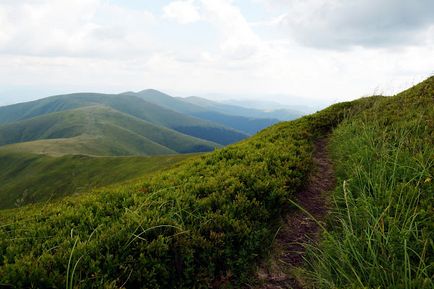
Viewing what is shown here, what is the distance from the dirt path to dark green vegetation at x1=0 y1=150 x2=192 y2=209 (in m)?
72.8

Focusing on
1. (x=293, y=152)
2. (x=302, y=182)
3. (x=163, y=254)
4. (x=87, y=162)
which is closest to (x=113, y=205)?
(x=163, y=254)

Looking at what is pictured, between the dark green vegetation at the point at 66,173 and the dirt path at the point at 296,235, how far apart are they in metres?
72.8

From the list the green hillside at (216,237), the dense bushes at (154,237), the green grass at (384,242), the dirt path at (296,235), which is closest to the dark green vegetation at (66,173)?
the dirt path at (296,235)

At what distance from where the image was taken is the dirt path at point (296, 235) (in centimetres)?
714

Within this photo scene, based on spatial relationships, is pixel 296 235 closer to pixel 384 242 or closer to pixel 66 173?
pixel 384 242

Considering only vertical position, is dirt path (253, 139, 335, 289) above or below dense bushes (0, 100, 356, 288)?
below

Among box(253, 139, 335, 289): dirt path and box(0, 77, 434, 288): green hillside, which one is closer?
box(0, 77, 434, 288): green hillside

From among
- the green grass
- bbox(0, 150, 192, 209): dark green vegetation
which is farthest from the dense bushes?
bbox(0, 150, 192, 209): dark green vegetation

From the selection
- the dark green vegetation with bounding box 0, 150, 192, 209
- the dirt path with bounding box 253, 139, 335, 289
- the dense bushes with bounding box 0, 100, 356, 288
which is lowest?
the dark green vegetation with bounding box 0, 150, 192, 209

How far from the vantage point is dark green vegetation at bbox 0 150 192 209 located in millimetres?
96463

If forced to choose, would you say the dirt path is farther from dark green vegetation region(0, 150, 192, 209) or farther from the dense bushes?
dark green vegetation region(0, 150, 192, 209)

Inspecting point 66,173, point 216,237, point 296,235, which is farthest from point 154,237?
point 66,173

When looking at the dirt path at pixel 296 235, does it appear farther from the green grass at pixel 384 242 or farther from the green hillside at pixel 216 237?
the green grass at pixel 384 242

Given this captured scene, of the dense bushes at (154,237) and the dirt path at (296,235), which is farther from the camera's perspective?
the dirt path at (296,235)
